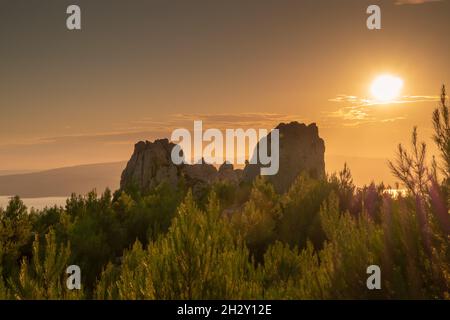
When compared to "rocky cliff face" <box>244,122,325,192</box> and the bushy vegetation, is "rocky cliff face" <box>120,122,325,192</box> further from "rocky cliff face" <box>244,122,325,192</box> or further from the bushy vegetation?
the bushy vegetation

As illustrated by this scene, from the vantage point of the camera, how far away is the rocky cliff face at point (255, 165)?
60.2 meters

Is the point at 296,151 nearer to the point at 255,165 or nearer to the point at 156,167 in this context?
the point at 255,165

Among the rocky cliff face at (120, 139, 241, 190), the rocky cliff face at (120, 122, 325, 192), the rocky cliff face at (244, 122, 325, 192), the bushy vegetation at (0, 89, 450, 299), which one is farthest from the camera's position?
the rocky cliff face at (244, 122, 325, 192)

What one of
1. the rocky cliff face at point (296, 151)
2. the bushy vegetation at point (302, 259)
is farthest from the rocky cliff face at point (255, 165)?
the bushy vegetation at point (302, 259)

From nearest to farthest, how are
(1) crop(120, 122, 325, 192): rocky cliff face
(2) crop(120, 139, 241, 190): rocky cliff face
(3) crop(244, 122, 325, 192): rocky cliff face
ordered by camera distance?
(2) crop(120, 139, 241, 190): rocky cliff face < (1) crop(120, 122, 325, 192): rocky cliff face < (3) crop(244, 122, 325, 192): rocky cliff face

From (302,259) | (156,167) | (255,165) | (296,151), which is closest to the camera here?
(302,259)

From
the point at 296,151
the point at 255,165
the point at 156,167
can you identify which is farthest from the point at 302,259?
the point at 296,151

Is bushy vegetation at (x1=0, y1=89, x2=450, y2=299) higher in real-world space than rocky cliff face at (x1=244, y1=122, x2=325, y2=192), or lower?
lower

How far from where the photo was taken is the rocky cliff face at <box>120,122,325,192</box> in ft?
197

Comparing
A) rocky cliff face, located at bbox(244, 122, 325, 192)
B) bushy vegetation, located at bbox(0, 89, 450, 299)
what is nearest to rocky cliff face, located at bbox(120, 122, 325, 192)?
rocky cliff face, located at bbox(244, 122, 325, 192)

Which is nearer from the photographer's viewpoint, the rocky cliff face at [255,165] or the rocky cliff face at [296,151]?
the rocky cliff face at [255,165]

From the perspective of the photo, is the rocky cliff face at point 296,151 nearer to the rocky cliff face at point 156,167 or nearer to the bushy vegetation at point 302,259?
the rocky cliff face at point 156,167

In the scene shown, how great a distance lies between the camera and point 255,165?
65.8 metres
